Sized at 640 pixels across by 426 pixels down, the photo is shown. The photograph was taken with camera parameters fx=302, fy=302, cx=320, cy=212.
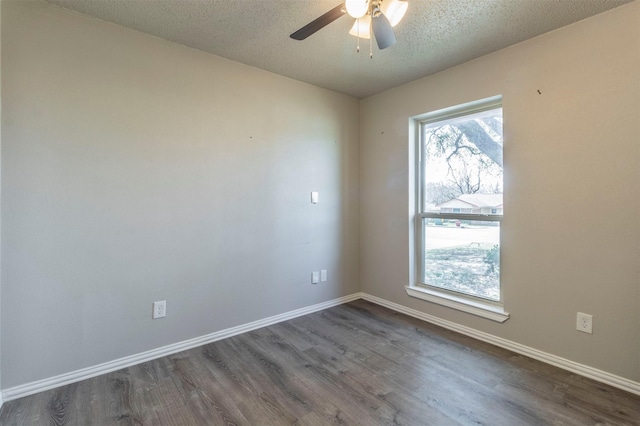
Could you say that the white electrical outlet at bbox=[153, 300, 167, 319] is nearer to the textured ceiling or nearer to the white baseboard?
the white baseboard

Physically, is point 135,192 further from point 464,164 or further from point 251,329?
point 464,164

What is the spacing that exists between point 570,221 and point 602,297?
52 centimetres

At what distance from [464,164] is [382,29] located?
1.62 metres

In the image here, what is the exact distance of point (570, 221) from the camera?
2.10 meters

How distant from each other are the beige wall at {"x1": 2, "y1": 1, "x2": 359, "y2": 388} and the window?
3.90 ft

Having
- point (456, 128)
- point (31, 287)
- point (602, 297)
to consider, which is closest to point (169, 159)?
point (31, 287)

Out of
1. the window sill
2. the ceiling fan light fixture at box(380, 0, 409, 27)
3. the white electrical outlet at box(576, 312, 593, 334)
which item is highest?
the ceiling fan light fixture at box(380, 0, 409, 27)

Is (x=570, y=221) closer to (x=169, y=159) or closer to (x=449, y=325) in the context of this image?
(x=449, y=325)

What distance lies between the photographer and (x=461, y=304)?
2695 millimetres

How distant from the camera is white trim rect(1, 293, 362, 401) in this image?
182 cm

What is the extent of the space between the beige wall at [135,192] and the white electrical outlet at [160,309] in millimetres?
46

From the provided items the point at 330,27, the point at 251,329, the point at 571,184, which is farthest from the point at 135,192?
the point at 571,184

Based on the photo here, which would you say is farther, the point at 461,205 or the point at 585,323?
the point at 461,205

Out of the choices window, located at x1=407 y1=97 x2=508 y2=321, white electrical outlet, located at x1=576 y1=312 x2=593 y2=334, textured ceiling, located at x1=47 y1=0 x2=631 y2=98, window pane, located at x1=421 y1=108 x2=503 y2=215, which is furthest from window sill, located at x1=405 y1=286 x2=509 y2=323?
textured ceiling, located at x1=47 y1=0 x2=631 y2=98
